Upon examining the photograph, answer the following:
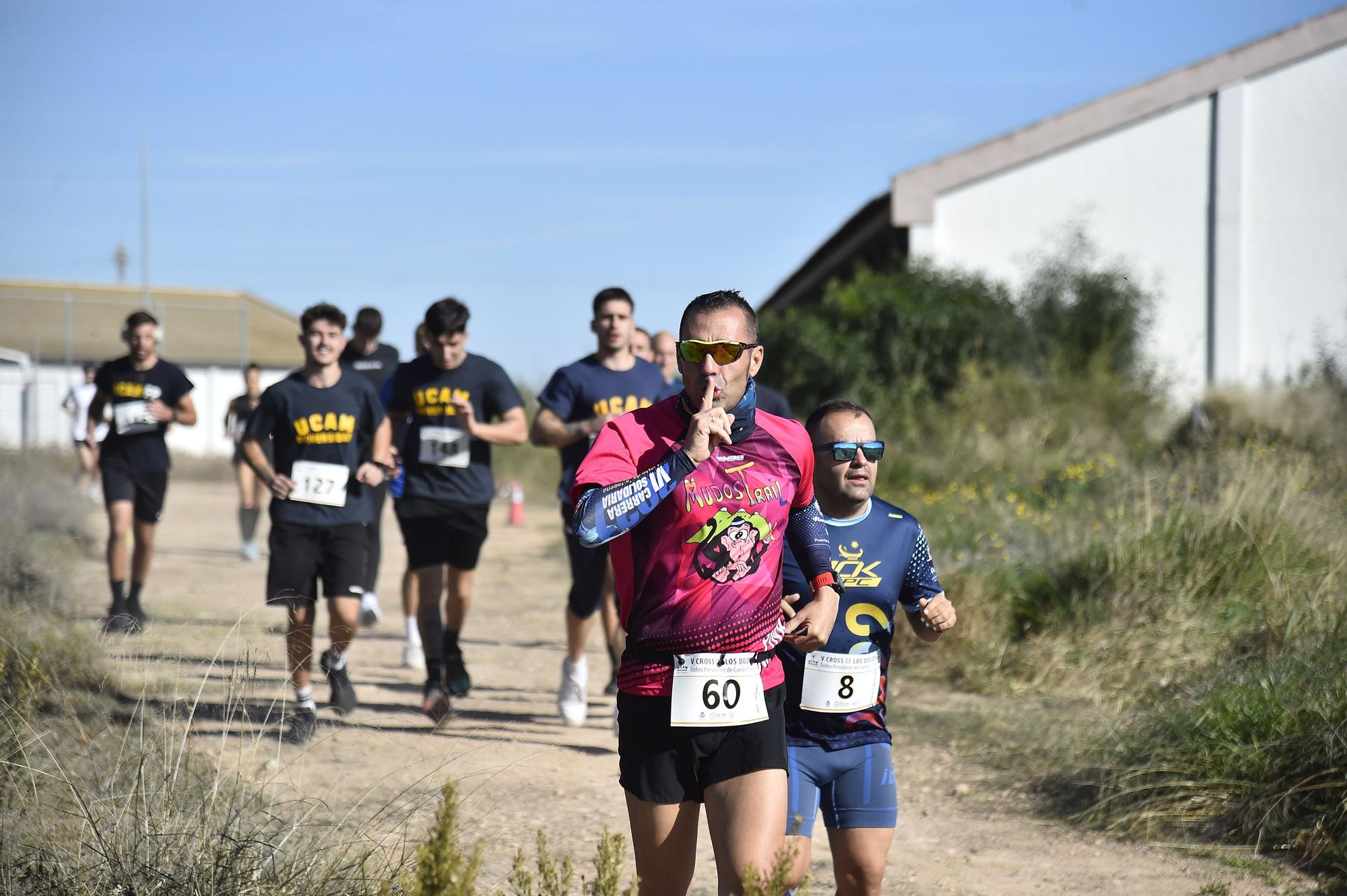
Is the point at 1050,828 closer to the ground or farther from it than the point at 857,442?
closer to the ground

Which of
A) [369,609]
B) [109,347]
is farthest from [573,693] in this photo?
[109,347]

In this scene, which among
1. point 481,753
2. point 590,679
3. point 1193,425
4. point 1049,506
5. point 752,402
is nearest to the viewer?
point 752,402

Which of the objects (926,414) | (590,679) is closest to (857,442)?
(590,679)

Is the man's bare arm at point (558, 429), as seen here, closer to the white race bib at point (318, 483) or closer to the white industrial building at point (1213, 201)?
the white race bib at point (318, 483)

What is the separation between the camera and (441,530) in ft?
24.8

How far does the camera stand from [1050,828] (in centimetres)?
578

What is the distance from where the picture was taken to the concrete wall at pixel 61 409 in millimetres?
33250

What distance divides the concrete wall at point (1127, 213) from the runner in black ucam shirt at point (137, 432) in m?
13.8

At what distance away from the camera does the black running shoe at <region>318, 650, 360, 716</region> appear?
272 inches

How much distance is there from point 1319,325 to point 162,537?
1762 cm

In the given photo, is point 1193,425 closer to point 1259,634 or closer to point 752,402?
point 1259,634

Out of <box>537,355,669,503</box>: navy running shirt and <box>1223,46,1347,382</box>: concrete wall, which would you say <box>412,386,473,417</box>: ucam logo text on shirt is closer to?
<box>537,355,669,503</box>: navy running shirt

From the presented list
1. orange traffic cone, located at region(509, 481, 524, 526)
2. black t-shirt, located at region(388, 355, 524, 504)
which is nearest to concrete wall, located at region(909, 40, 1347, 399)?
orange traffic cone, located at region(509, 481, 524, 526)

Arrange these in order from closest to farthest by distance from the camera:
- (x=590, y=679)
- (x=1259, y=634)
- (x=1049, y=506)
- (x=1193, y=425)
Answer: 1. (x=1259, y=634)
2. (x=590, y=679)
3. (x=1049, y=506)
4. (x=1193, y=425)
